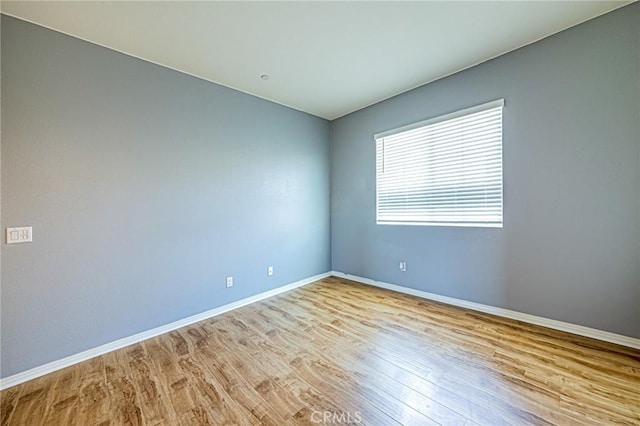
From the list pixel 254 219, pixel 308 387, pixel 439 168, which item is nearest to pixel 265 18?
pixel 254 219

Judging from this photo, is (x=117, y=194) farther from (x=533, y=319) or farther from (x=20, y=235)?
(x=533, y=319)

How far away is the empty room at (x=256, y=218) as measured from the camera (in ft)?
5.68

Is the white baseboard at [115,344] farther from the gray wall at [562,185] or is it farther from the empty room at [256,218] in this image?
the gray wall at [562,185]

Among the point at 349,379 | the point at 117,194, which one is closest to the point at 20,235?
the point at 117,194

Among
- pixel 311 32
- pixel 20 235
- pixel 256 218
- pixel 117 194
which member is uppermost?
pixel 311 32

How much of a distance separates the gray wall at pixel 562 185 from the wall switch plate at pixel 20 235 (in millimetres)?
3897

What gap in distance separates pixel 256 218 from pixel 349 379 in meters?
2.27

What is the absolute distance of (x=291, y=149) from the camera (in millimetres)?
3898

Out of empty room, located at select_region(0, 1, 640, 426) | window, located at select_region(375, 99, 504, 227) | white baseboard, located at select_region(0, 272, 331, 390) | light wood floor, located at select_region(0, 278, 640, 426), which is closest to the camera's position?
light wood floor, located at select_region(0, 278, 640, 426)

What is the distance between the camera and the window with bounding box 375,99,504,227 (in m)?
2.75

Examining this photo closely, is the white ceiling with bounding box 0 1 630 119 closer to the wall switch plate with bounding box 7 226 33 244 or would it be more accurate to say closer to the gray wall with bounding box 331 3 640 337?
the gray wall with bounding box 331 3 640 337

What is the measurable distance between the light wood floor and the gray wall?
40cm

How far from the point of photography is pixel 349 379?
181cm

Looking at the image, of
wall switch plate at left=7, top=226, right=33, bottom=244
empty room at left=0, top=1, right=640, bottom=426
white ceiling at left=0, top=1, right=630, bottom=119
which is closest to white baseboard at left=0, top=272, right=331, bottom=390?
empty room at left=0, top=1, right=640, bottom=426
